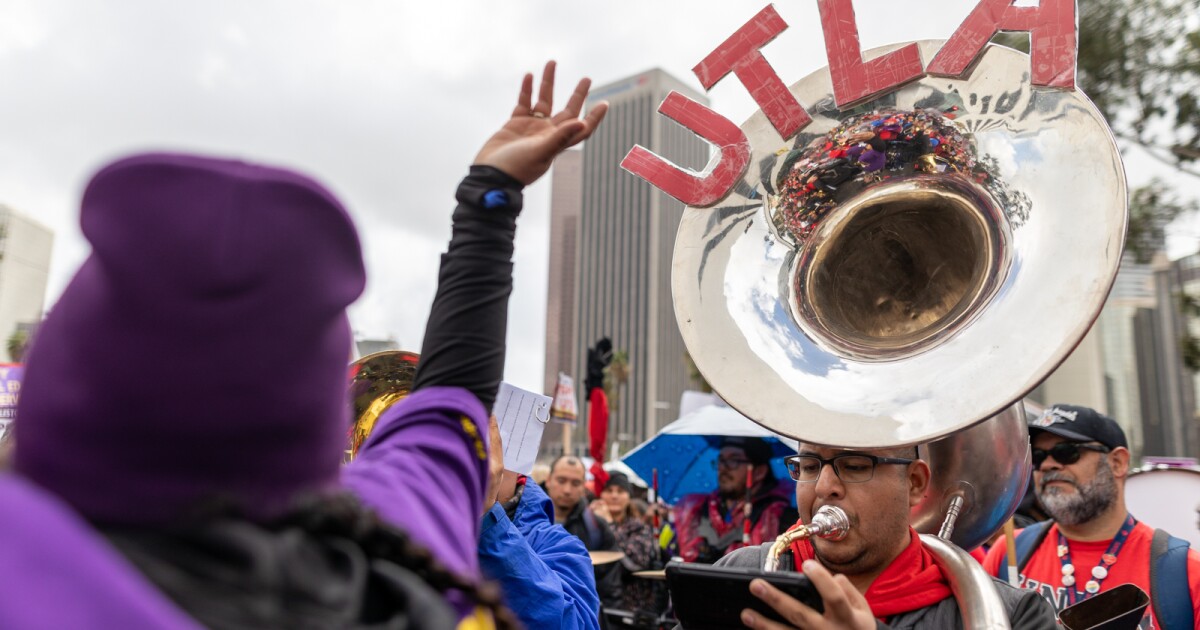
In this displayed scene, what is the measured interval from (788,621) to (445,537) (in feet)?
2.63

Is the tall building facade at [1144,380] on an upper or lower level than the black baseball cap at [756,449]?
upper

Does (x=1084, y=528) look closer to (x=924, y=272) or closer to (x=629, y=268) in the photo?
(x=924, y=272)

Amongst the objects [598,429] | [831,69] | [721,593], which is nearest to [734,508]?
[598,429]

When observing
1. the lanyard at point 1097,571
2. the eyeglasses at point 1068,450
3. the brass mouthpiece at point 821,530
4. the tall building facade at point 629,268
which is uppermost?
the tall building facade at point 629,268

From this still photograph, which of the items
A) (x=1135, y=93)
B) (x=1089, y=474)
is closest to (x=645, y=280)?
(x=1135, y=93)

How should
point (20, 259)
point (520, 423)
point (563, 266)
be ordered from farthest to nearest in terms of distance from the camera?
point (563, 266)
point (20, 259)
point (520, 423)

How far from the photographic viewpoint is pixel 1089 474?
11.1 ft

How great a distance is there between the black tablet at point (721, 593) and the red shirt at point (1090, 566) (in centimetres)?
216

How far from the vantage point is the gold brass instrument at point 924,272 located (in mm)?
1814

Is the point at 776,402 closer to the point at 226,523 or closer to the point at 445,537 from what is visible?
the point at 445,537

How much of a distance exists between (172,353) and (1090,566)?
3.64 meters

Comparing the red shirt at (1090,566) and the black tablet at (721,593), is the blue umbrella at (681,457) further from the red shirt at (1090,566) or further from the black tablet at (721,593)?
the black tablet at (721,593)

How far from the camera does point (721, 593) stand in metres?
1.53

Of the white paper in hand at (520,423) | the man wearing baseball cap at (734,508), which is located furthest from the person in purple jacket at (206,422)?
the man wearing baseball cap at (734,508)
